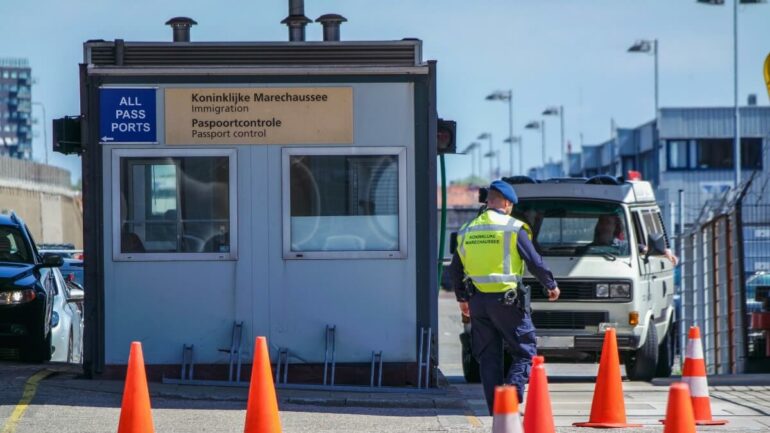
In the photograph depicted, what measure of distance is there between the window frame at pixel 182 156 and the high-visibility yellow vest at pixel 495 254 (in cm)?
328

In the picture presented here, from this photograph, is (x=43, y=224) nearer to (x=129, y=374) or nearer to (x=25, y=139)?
(x=25, y=139)

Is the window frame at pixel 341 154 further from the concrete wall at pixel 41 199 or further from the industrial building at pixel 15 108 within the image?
the industrial building at pixel 15 108

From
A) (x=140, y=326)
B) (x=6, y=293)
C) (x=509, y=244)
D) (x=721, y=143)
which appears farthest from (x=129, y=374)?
(x=721, y=143)

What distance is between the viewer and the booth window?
14625 mm

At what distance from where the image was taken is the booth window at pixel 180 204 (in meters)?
14.6

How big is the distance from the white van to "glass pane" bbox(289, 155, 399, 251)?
275 cm

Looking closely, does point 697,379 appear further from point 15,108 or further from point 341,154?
point 15,108

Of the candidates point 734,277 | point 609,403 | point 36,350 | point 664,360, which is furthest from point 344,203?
point 734,277

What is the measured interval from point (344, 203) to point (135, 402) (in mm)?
4660

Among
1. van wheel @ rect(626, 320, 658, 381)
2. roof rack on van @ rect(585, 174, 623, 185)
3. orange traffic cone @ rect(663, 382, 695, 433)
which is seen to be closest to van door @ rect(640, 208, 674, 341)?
van wheel @ rect(626, 320, 658, 381)

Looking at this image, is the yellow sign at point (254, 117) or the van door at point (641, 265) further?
the van door at point (641, 265)

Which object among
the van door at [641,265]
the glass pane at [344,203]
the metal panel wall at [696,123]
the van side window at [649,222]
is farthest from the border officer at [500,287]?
the metal panel wall at [696,123]

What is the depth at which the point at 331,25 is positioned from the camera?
1509 cm

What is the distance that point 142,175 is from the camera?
1469cm
